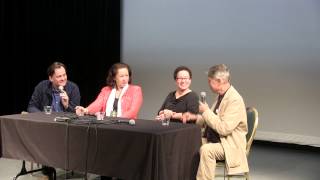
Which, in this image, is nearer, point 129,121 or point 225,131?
point 225,131

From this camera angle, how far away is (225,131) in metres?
3.18

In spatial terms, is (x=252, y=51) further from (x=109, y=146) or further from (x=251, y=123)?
(x=109, y=146)

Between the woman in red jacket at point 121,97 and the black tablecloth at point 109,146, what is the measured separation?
0.59m

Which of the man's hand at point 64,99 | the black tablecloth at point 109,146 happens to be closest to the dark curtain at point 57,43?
the man's hand at point 64,99

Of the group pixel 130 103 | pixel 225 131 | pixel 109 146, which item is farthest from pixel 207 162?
pixel 130 103

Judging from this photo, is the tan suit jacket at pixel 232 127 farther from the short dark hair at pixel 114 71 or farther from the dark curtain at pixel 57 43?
the dark curtain at pixel 57 43

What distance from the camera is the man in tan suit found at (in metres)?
3.17

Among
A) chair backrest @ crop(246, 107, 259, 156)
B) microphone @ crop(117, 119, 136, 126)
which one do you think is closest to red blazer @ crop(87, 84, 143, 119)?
microphone @ crop(117, 119, 136, 126)

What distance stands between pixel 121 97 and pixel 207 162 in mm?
1168

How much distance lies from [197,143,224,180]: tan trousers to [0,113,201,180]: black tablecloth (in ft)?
0.20

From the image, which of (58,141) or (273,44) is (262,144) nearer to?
(273,44)

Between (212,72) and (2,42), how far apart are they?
391cm

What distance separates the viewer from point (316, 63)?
5301 millimetres

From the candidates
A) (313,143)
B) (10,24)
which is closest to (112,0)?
(10,24)
